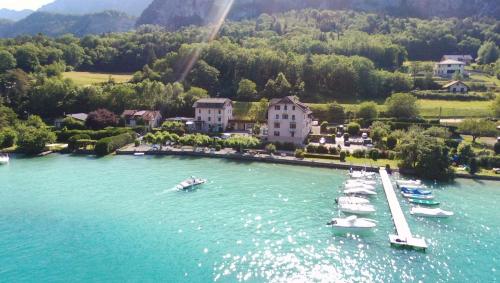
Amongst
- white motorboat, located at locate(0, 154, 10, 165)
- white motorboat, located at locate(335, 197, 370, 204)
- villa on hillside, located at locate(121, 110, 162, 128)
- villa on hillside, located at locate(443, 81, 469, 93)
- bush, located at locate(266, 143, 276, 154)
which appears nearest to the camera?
white motorboat, located at locate(335, 197, 370, 204)

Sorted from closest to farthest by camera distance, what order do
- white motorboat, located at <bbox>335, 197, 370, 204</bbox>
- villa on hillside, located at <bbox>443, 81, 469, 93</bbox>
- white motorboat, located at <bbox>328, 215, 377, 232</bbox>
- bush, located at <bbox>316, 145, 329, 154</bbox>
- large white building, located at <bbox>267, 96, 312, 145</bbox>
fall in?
white motorboat, located at <bbox>328, 215, 377, 232</bbox>, white motorboat, located at <bbox>335, 197, 370, 204</bbox>, bush, located at <bbox>316, 145, 329, 154</bbox>, large white building, located at <bbox>267, 96, 312, 145</bbox>, villa on hillside, located at <bbox>443, 81, 469, 93</bbox>

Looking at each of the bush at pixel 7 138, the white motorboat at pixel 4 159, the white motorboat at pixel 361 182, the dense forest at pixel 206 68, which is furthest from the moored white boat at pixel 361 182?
the bush at pixel 7 138

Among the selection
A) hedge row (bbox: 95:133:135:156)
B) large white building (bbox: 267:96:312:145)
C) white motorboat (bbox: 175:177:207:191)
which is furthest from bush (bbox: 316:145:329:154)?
hedge row (bbox: 95:133:135:156)

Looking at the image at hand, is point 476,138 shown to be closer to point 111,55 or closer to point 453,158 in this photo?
point 453,158

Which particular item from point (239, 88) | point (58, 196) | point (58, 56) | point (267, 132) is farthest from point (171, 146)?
point (58, 56)

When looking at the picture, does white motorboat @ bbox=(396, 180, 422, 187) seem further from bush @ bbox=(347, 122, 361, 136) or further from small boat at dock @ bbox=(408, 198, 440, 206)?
bush @ bbox=(347, 122, 361, 136)

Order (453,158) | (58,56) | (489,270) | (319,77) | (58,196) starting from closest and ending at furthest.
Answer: (489,270) → (58,196) → (453,158) → (319,77) → (58,56)

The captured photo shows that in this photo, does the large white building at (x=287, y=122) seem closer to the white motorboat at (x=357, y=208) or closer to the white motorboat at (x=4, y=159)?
the white motorboat at (x=357, y=208)

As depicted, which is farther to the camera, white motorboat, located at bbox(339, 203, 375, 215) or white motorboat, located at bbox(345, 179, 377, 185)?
white motorboat, located at bbox(345, 179, 377, 185)
